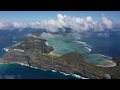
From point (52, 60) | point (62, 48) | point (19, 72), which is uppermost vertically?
point (62, 48)

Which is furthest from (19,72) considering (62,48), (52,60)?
(62,48)

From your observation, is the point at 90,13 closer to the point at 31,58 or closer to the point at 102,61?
the point at 102,61

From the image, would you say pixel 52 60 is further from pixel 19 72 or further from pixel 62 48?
pixel 19 72

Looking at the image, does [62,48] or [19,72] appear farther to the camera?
[62,48]

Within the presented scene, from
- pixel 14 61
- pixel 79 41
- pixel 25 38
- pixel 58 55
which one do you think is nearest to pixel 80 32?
pixel 79 41
